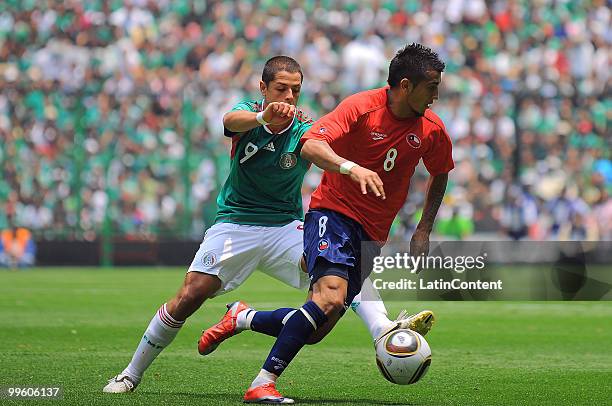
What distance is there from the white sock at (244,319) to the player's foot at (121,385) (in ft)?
2.78

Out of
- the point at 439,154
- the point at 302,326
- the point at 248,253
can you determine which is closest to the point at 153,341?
the point at 248,253

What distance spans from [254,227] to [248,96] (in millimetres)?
16608

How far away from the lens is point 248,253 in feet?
25.5

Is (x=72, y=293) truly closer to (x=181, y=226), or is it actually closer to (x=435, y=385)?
(x=181, y=226)

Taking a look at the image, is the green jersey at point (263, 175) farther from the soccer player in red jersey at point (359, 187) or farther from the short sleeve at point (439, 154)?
the short sleeve at point (439, 154)

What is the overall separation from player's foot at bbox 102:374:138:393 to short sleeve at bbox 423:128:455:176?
235cm

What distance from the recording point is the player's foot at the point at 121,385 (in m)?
7.30

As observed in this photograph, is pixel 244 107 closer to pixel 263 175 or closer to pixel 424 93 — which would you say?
pixel 263 175

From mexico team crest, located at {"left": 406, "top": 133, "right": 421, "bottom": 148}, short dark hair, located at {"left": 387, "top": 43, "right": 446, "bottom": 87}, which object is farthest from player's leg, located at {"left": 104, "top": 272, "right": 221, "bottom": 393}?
short dark hair, located at {"left": 387, "top": 43, "right": 446, "bottom": 87}

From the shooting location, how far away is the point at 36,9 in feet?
93.5

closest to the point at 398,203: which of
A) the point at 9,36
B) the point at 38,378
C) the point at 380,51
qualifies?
the point at 38,378

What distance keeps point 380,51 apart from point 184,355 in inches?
677

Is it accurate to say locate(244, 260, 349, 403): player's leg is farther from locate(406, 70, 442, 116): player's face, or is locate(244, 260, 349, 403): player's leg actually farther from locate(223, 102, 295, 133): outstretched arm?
locate(406, 70, 442, 116): player's face

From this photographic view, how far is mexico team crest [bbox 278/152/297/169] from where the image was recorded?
25.4 feet
